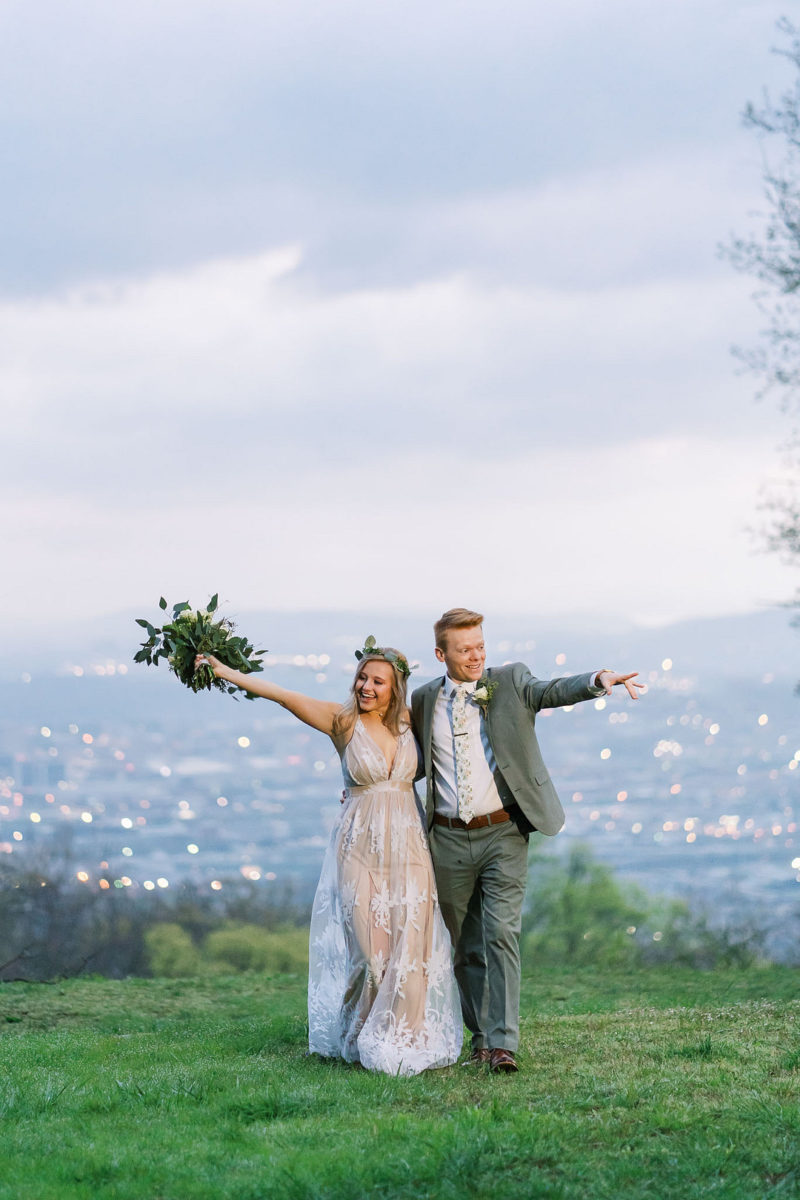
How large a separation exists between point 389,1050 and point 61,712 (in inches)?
818

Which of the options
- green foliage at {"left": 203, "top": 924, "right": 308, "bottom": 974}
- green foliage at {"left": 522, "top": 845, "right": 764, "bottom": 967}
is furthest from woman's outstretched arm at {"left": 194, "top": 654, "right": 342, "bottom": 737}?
green foliage at {"left": 203, "top": 924, "right": 308, "bottom": 974}

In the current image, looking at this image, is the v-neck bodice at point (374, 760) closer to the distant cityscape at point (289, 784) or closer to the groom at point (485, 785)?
the groom at point (485, 785)

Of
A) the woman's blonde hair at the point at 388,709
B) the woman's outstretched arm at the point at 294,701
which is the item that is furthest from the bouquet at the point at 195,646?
the woman's blonde hair at the point at 388,709

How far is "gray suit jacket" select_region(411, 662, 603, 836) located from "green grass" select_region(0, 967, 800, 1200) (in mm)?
1385

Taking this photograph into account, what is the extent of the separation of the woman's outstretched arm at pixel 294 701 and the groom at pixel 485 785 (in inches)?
21.3

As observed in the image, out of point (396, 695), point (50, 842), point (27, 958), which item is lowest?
point (27, 958)

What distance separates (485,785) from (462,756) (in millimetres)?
208

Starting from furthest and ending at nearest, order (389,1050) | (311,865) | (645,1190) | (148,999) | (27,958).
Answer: (311,865)
(27,958)
(148,999)
(389,1050)
(645,1190)

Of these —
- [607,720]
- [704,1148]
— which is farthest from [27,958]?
[607,720]

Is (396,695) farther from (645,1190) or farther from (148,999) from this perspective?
(148,999)

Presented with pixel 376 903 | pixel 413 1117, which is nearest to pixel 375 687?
pixel 376 903

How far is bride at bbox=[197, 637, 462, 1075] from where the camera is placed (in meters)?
7.30

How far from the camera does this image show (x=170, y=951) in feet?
61.1

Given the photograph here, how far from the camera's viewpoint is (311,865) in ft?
73.0
